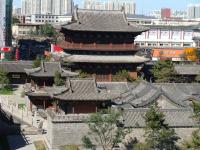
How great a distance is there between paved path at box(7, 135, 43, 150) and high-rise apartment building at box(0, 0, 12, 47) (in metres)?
55.5

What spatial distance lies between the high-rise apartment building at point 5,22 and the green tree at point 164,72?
4004 cm

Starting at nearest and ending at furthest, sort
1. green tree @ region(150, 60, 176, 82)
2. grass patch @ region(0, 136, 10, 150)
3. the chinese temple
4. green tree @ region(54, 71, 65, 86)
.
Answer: grass patch @ region(0, 136, 10, 150), green tree @ region(54, 71, 65, 86), the chinese temple, green tree @ region(150, 60, 176, 82)

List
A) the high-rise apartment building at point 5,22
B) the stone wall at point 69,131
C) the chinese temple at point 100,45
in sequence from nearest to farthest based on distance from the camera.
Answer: the stone wall at point 69,131, the chinese temple at point 100,45, the high-rise apartment building at point 5,22

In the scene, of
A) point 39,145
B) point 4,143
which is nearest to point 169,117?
point 39,145

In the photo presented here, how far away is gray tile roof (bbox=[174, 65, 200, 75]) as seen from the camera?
207ft

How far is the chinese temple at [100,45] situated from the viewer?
53.8 m

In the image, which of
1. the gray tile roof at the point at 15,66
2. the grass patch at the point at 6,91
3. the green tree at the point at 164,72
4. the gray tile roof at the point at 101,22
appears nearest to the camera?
the gray tile roof at the point at 101,22

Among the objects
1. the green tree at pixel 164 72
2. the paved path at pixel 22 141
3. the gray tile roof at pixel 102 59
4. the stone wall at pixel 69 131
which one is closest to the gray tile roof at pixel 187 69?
the green tree at pixel 164 72

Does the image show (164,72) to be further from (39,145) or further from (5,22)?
(5,22)

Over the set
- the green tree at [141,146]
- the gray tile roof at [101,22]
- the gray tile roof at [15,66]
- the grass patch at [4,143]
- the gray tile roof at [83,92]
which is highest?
the gray tile roof at [101,22]

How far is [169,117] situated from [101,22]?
71.8ft

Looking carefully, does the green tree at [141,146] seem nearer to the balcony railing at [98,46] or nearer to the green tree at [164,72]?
the balcony railing at [98,46]

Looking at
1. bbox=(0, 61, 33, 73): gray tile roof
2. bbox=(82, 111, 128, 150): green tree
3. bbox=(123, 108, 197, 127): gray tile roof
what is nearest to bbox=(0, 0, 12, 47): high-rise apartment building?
bbox=(0, 61, 33, 73): gray tile roof

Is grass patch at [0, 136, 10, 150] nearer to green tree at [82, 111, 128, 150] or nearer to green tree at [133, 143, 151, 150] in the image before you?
green tree at [82, 111, 128, 150]
